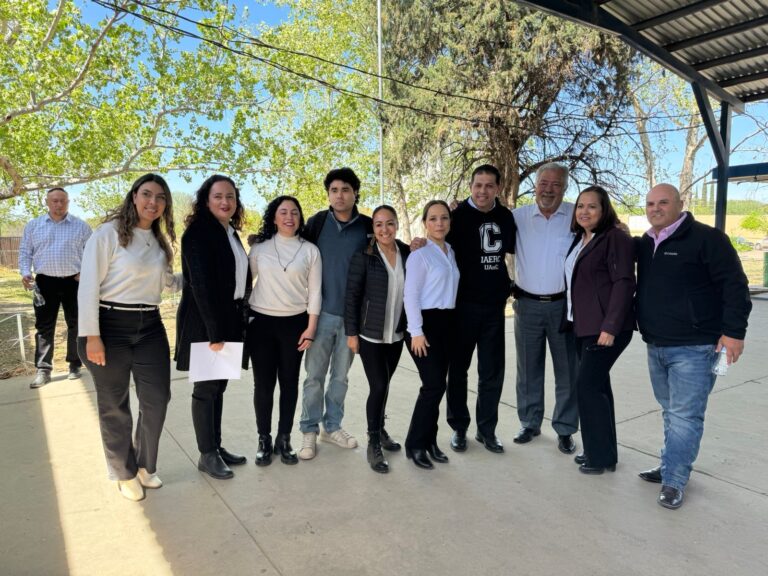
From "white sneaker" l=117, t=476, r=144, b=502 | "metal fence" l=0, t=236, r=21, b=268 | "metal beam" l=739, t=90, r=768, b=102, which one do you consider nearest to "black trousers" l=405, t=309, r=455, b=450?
"white sneaker" l=117, t=476, r=144, b=502

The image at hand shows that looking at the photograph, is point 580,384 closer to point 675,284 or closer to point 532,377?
point 532,377

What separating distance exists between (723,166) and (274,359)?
8854mm

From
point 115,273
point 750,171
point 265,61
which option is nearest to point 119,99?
point 265,61

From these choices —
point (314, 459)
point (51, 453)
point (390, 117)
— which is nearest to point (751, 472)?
point (314, 459)

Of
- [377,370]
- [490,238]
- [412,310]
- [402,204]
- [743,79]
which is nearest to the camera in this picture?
[412,310]

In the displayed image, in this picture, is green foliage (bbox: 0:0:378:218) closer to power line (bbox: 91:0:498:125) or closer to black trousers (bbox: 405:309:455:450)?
power line (bbox: 91:0:498:125)

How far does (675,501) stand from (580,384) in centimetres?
75

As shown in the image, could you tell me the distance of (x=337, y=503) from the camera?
9.11 feet

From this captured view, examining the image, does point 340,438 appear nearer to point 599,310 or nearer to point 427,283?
point 427,283

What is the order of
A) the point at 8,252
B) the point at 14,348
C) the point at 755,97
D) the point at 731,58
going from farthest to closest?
the point at 8,252
the point at 755,97
the point at 14,348
the point at 731,58

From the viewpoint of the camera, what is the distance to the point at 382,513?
2.67 m

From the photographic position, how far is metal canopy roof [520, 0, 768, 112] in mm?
4871

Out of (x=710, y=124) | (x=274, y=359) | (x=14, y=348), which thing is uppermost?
(x=710, y=124)

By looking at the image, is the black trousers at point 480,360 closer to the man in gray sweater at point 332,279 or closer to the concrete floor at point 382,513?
the concrete floor at point 382,513
